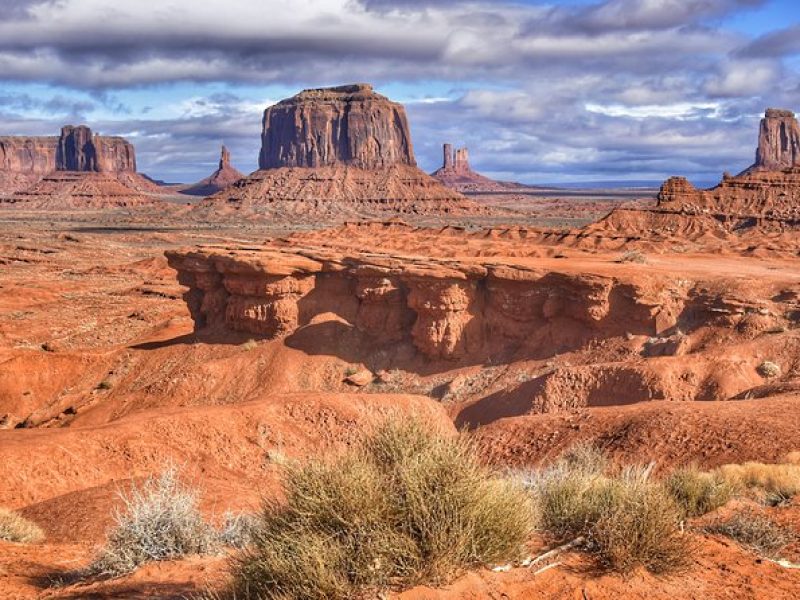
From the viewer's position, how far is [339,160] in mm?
141625

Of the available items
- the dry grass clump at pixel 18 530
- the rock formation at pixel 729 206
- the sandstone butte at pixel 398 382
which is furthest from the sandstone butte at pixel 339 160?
the dry grass clump at pixel 18 530

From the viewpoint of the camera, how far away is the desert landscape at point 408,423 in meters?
5.50

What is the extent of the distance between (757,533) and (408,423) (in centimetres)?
319

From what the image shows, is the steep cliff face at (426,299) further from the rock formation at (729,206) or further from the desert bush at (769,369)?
the rock formation at (729,206)

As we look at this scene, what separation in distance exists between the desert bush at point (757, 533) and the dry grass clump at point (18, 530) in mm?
7671

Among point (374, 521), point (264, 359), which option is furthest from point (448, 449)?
point (264, 359)

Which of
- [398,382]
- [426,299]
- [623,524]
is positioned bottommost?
[398,382]

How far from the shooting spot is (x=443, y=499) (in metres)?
5.39

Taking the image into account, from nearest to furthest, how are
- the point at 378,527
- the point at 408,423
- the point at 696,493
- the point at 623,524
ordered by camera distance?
1. the point at 378,527
2. the point at 623,524
3. the point at 408,423
4. the point at 696,493

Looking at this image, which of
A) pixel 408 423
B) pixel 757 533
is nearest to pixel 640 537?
pixel 757 533

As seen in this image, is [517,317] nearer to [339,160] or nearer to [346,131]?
[346,131]

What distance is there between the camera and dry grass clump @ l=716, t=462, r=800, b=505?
8.63 metres

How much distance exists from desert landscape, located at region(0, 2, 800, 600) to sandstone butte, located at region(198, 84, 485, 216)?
72.7 meters

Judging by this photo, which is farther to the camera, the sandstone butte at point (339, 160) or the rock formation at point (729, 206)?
the sandstone butte at point (339, 160)
